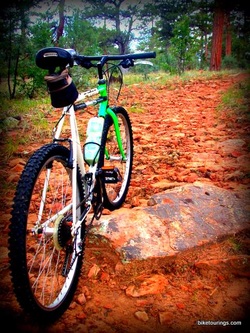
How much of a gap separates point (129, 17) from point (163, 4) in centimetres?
530

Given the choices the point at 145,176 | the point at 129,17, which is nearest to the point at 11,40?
the point at 145,176

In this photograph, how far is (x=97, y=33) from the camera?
12383 millimetres

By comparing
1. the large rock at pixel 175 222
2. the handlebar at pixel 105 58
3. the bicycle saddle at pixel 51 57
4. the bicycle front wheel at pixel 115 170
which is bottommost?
the large rock at pixel 175 222

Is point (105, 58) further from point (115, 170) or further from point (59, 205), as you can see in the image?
point (59, 205)

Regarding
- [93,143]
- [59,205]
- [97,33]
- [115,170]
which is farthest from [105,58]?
[97,33]

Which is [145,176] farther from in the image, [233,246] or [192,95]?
[192,95]

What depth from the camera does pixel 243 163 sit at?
3459 millimetres

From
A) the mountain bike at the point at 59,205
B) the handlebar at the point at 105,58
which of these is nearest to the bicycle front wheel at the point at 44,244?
the mountain bike at the point at 59,205

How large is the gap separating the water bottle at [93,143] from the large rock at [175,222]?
0.56 m

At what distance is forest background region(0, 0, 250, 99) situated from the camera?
296 inches

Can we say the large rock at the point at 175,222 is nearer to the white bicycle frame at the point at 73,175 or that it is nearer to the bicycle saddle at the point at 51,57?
the white bicycle frame at the point at 73,175

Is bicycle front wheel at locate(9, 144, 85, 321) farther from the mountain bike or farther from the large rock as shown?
the large rock

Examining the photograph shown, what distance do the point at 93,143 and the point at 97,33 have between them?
1190 cm

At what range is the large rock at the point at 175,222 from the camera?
204 centimetres
